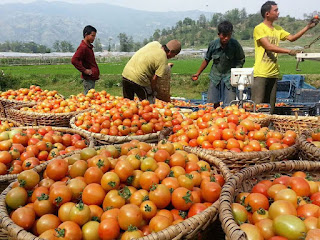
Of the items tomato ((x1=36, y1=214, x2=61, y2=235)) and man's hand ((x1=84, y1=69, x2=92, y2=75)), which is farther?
man's hand ((x1=84, y1=69, x2=92, y2=75))

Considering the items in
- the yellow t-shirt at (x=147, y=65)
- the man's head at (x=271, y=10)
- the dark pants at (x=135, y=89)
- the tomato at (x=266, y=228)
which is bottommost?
the tomato at (x=266, y=228)

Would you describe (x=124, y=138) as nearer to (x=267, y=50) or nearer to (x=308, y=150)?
(x=308, y=150)

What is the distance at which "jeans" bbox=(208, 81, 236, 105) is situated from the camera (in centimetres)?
611

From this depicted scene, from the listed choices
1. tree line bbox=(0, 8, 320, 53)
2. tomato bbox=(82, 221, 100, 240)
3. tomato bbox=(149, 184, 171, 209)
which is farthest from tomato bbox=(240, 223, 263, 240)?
tree line bbox=(0, 8, 320, 53)

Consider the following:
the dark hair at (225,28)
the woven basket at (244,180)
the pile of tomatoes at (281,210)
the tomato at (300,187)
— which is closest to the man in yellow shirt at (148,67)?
the dark hair at (225,28)

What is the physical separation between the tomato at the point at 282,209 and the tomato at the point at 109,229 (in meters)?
0.91

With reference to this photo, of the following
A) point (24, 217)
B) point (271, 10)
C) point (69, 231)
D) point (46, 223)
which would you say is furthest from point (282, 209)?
point (271, 10)

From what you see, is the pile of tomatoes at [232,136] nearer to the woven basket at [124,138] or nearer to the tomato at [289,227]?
the woven basket at [124,138]

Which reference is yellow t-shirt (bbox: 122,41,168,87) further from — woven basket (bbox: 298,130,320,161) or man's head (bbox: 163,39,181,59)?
woven basket (bbox: 298,130,320,161)

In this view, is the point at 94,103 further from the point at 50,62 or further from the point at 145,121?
the point at 50,62

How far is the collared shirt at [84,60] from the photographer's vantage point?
6.46 meters

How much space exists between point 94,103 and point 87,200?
13.1 ft

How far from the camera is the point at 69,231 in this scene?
1.61 metres

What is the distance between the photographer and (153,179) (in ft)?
6.56
